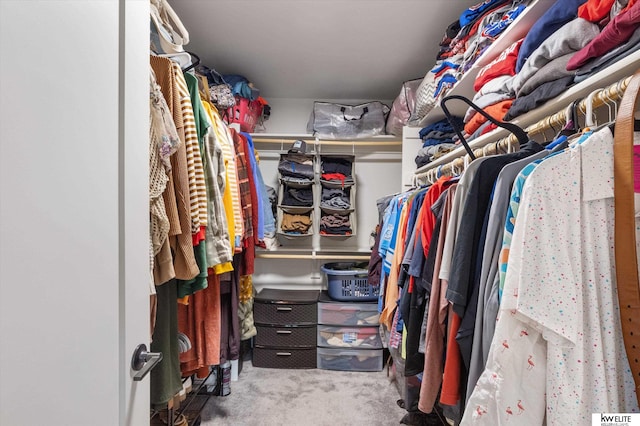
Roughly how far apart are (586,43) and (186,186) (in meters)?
1.18

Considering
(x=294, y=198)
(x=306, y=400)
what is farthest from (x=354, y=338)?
(x=294, y=198)

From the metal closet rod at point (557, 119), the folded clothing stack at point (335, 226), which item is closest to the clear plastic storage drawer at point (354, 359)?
the folded clothing stack at point (335, 226)

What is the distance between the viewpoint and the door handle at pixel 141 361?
0.62 meters

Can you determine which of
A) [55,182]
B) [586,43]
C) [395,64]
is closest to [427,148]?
[395,64]

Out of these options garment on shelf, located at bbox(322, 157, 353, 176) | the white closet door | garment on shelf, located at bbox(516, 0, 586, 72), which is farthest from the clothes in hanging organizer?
garment on shelf, located at bbox(322, 157, 353, 176)

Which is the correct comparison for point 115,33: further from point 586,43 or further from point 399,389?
point 399,389

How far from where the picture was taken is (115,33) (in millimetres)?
576

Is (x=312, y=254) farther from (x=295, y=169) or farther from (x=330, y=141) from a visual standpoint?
(x=330, y=141)

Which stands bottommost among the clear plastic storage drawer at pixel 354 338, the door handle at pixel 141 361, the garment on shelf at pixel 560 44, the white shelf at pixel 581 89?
the clear plastic storage drawer at pixel 354 338

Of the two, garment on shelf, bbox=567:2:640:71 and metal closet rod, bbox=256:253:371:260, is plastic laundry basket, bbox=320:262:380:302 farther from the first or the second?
garment on shelf, bbox=567:2:640:71

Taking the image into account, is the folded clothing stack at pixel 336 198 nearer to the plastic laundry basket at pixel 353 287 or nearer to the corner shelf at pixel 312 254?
the corner shelf at pixel 312 254

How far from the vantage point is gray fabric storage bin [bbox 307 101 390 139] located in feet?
8.41

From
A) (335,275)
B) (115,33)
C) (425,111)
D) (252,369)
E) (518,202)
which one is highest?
(425,111)

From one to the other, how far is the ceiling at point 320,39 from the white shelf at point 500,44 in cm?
45
